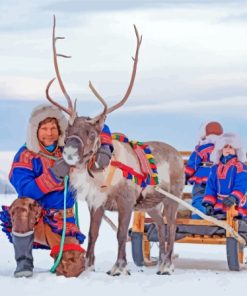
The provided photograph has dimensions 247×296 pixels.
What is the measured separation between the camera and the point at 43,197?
7922 millimetres

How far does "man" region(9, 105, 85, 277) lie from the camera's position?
7.79 metres

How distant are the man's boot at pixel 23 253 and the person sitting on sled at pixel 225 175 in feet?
8.08

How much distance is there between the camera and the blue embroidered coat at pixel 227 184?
31.0 ft

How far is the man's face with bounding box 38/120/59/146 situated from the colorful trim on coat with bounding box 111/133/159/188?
55 centimetres

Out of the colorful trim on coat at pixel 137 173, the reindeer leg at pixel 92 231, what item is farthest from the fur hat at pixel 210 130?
the reindeer leg at pixel 92 231

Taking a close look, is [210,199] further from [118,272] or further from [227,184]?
[118,272]

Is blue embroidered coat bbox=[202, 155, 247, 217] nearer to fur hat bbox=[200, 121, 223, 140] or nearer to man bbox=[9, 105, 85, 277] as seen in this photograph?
fur hat bbox=[200, 121, 223, 140]

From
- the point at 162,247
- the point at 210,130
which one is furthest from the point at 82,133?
the point at 210,130

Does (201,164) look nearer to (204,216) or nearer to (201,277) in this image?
A: (204,216)

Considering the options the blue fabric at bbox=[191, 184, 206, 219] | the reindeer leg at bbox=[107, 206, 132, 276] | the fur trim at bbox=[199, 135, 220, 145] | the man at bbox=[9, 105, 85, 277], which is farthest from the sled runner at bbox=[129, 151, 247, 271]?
the man at bbox=[9, 105, 85, 277]

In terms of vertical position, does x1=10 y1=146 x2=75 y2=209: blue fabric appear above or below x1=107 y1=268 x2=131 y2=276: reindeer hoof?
above

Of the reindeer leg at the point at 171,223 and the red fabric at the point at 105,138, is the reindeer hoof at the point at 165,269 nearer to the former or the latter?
the reindeer leg at the point at 171,223

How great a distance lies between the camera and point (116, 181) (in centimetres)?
791

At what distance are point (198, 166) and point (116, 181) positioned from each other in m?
2.42
